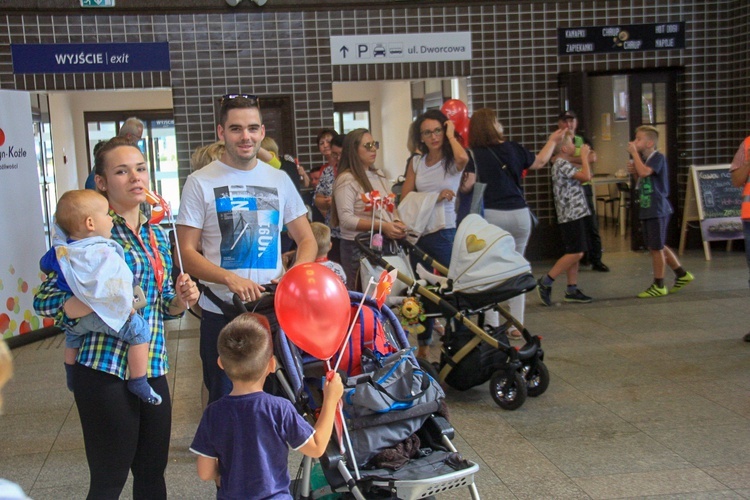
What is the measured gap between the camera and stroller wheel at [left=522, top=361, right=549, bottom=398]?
521cm

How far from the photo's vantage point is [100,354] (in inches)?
114

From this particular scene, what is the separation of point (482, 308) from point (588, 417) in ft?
2.96

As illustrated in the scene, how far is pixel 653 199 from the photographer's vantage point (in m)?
8.14

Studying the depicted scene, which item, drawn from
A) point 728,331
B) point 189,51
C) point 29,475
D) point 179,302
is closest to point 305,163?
point 189,51

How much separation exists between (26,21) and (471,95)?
16.9 ft

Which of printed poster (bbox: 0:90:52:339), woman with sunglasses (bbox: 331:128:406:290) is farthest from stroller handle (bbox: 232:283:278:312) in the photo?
printed poster (bbox: 0:90:52:339)

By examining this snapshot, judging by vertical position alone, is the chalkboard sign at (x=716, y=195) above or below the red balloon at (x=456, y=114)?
below

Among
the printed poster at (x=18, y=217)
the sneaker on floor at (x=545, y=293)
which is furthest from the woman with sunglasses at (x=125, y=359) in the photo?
the sneaker on floor at (x=545, y=293)

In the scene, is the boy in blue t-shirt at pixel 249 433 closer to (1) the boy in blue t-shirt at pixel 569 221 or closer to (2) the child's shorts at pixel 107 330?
(2) the child's shorts at pixel 107 330

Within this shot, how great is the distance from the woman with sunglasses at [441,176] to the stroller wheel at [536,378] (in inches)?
38.0

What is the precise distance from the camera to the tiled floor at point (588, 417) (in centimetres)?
397

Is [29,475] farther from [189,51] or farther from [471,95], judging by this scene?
[471,95]

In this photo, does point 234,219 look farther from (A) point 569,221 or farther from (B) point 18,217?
(A) point 569,221

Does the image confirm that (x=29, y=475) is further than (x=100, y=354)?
Yes
